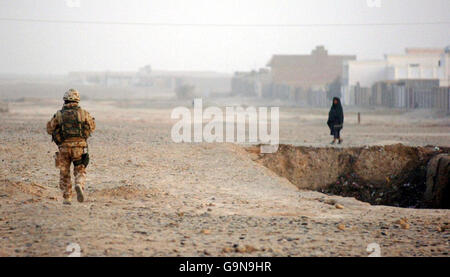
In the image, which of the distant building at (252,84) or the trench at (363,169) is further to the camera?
the distant building at (252,84)

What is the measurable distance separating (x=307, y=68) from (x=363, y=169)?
52259 millimetres

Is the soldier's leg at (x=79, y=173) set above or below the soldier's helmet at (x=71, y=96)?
below

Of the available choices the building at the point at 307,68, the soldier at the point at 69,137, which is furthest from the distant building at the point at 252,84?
the soldier at the point at 69,137

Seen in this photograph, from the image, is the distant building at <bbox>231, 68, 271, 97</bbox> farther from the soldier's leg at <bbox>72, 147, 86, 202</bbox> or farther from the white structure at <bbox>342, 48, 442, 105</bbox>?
the soldier's leg at <bbox>72, 147, 86, 202</bbox>

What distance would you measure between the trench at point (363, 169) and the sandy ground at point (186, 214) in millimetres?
1269

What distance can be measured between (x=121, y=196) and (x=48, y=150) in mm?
5216

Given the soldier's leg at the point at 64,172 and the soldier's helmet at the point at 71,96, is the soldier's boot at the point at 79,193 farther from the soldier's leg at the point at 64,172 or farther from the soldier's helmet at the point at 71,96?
the soldier's helmet at the point at 71,96

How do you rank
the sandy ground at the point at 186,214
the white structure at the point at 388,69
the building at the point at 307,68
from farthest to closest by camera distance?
the building at the point at 307,68
the white structure at the point at 388,69
the sandy ground at the point at 186,214

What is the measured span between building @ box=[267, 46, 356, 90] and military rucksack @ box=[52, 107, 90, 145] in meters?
56.7

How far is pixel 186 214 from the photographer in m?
8.01

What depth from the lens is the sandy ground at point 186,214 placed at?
6320 millimetres

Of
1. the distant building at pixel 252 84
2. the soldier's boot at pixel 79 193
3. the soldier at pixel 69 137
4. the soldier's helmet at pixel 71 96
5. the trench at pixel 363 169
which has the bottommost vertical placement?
the trench at pixel 363 169

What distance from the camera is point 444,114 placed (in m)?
28.7

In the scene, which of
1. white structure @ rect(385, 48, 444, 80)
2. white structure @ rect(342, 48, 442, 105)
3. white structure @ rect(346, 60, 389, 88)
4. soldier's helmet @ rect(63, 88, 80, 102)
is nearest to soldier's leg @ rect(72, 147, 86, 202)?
soldier's helmet @ rect(63, 88, 80, 102)
